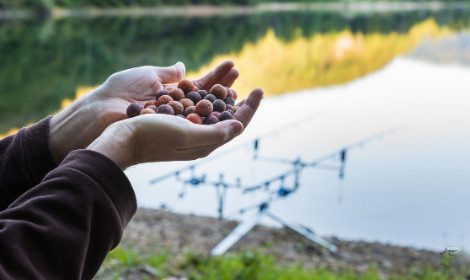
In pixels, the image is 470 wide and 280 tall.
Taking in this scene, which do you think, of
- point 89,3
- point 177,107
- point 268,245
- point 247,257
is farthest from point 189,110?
point 89,3

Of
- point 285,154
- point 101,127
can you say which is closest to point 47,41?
point 285,154

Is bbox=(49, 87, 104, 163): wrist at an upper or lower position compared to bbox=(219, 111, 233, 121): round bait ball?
lower

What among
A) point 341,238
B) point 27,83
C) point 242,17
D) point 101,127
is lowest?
point 242,17

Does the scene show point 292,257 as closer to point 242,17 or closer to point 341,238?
point 341,238

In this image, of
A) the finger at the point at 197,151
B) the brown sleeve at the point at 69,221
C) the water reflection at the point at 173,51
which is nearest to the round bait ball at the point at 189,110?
the finger at the point at 197,151

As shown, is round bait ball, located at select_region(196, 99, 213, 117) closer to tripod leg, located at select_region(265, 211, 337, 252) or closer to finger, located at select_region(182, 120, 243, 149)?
finger, located at select_region(182, 120, 243, 149)

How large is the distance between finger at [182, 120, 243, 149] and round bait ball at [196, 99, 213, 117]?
154 mm

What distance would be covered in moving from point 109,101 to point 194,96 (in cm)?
22

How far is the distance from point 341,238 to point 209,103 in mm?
5412

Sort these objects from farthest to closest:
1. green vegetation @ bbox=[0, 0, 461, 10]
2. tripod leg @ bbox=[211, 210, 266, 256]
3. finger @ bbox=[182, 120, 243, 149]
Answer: green vegetation @ bbox=[0, 0, 461, 10]
tripod leg @ bbox=[211, 210, 266, 256]
finger @ bbox=[182, 120, 243, 149]

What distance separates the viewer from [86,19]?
3441cm

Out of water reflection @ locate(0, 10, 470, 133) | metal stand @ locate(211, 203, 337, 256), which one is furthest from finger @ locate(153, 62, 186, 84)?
water reflection @ locate(0, 10, 470, 133)

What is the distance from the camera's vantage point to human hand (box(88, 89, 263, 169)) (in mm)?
1214

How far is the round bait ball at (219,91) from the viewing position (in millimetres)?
1686
